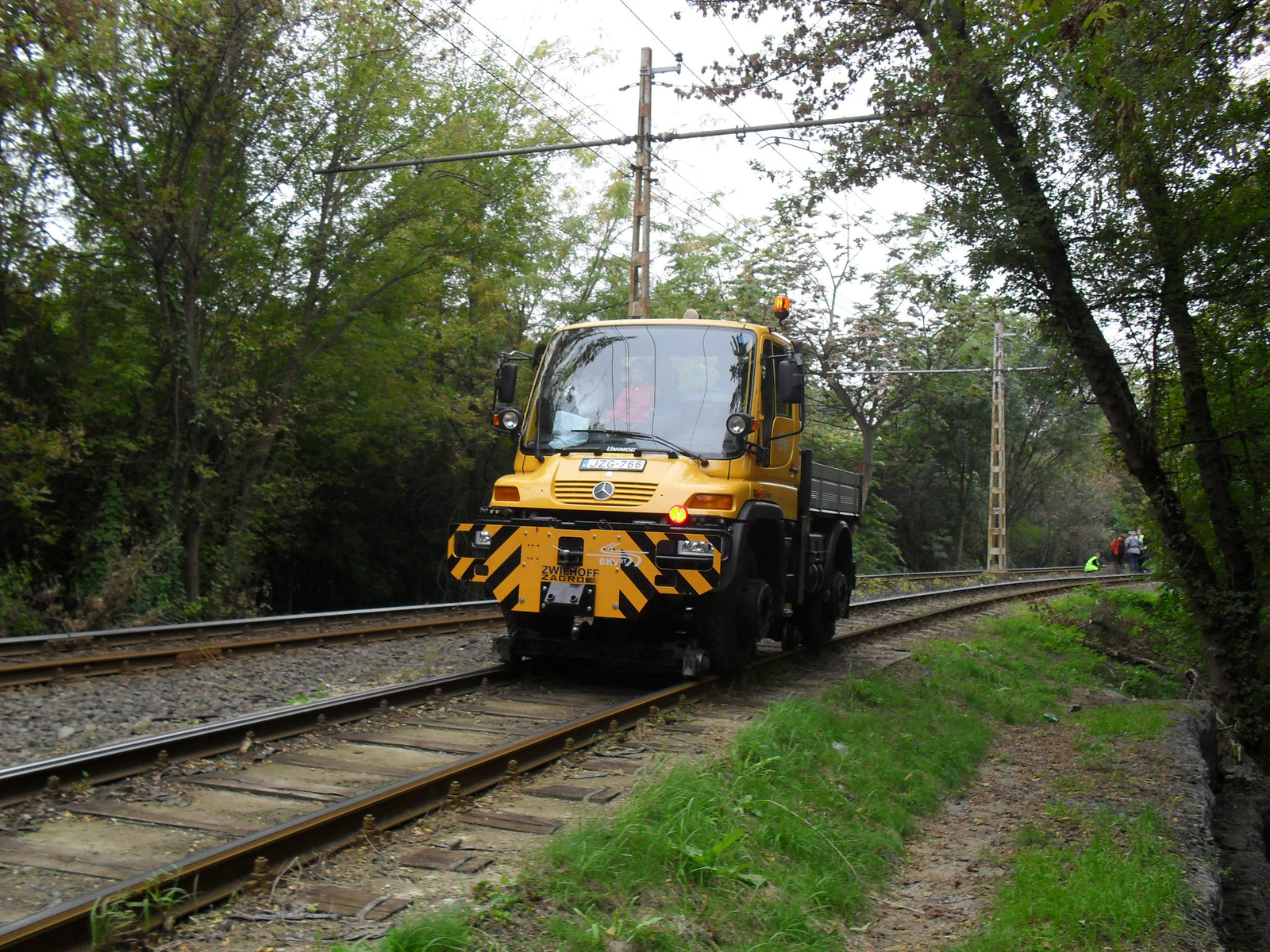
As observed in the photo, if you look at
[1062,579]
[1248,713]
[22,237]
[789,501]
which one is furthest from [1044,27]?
[1062,579]

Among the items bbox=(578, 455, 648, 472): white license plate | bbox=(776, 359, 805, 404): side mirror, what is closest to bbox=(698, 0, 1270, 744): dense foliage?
bbox=(776, 359, 805, 404): side mirror

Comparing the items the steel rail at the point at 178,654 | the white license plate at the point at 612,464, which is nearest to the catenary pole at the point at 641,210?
the steel rail at the point at 178,654

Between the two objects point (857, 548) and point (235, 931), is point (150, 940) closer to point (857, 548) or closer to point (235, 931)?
point (235, 931)

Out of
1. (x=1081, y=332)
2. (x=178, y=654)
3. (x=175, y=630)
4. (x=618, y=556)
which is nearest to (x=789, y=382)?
(x=618, y=556)

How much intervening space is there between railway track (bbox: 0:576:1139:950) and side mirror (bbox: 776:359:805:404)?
8.39 ft

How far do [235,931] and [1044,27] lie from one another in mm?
5522

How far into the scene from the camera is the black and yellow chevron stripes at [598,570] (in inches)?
312

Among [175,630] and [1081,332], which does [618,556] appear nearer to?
[175,630]

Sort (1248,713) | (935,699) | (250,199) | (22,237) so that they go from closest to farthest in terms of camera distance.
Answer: (935,699) < (1248,713) < (22,237) < (250,199)

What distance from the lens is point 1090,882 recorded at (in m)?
5.37

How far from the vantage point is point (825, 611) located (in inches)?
460

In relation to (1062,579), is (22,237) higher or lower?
higher

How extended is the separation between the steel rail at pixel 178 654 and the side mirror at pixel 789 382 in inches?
190

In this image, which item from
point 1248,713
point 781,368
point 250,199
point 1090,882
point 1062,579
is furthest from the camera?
point 1062,579
